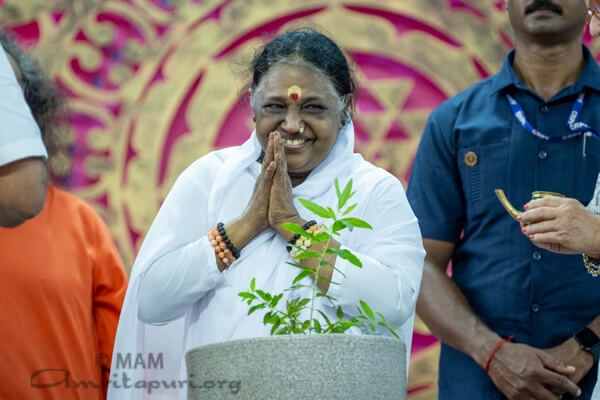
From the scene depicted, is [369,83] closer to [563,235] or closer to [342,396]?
[563,235]

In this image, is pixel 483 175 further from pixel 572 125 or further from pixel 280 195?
pixel 280 195

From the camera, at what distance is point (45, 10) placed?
4.71m

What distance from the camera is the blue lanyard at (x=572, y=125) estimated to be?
3578mm

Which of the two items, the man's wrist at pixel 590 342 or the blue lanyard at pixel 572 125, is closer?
the man's wrist at pixel 590 342

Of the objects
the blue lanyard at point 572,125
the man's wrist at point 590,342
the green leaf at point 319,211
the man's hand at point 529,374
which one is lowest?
the man's hand at point 529,374

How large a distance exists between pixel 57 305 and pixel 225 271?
0.83 metres

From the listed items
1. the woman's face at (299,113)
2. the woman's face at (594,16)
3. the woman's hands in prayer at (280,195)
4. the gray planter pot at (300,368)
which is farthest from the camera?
the woman's face at (299,113)

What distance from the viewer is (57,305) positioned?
11.5 feet

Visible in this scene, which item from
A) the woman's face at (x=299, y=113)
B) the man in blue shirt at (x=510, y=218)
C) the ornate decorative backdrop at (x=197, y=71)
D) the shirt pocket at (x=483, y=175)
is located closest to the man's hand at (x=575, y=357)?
the man in blue shirt at (x=510, y=218)

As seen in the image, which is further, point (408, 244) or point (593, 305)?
point (593, 305)

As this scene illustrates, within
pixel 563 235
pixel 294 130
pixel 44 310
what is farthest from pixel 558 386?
pixel 44 310

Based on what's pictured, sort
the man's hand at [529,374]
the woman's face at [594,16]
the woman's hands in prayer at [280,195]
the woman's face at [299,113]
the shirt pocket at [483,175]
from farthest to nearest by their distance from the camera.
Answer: the shirt pocket at [483,175], the man's hand at [529,374], the woman's face at [299,113], the woman's hands in prayer at [280,195], the woman's face at [594,16]

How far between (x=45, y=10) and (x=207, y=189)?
6.53 ft

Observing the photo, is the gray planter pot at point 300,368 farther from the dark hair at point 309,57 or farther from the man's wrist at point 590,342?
the man's wrist at point 590,342
